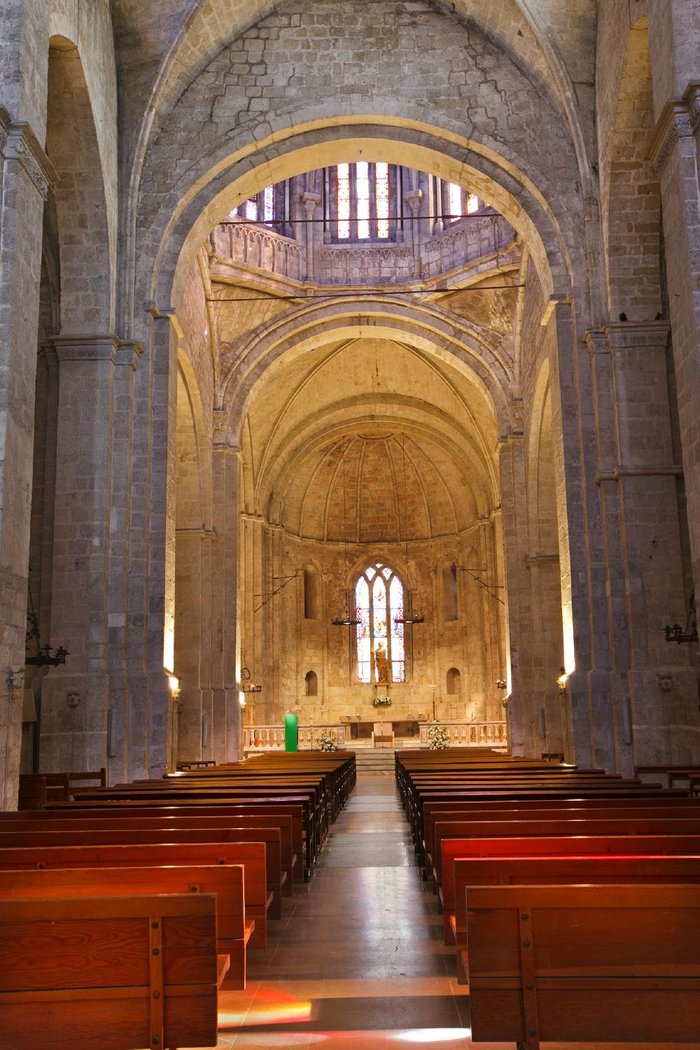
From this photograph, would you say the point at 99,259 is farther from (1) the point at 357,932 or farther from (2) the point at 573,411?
(1) the point at 357,932

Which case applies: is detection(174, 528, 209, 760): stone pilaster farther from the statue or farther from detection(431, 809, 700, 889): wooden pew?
detection(431, 809, 700, 889): wooden pew

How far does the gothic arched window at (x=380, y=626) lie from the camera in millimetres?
34656

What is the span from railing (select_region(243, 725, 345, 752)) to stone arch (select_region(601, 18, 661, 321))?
55.4ft

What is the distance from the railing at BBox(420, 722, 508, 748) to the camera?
1185 inches

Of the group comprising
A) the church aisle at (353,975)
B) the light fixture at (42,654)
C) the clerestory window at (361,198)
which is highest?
the clerestory window at (361,198)

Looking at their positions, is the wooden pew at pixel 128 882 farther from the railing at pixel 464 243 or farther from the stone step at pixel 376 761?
the stone step at pixel 376 761

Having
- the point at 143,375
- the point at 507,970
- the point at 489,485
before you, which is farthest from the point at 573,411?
the point at 489,485

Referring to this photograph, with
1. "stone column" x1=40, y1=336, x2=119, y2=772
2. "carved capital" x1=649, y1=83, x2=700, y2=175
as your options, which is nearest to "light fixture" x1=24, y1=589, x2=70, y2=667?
"stone column" x1=40, y1=336, x2=119, y2=772

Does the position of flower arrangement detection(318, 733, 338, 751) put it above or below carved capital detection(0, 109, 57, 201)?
below

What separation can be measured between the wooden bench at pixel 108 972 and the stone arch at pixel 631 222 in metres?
13.2

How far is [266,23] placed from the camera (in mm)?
16703

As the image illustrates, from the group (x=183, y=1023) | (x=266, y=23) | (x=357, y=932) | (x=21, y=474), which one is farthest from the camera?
(x=266, y=23)

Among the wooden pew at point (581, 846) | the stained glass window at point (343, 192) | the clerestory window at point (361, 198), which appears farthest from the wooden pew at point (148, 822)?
the stained glass window at point (343, 192)

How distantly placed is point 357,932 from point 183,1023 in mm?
3699
